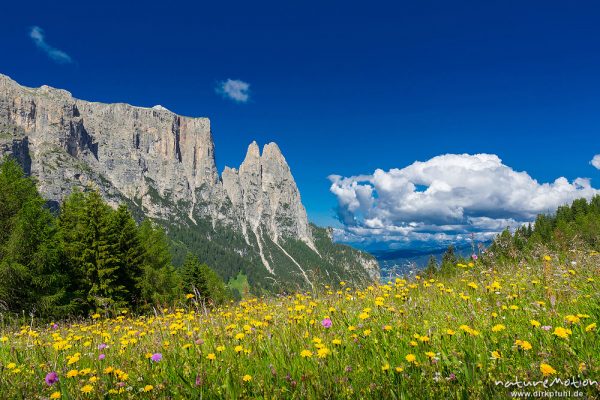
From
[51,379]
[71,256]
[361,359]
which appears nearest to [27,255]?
[71,256]

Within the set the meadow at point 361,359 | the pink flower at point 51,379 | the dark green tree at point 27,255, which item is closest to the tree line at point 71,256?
the dark green tree at point 27,255

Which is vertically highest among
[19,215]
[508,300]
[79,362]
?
[19,215]

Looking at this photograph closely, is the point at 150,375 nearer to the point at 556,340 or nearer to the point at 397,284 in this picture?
the point at 556,340

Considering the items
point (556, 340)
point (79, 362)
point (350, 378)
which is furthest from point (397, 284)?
point (79, 362)

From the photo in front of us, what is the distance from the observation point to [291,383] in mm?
2846

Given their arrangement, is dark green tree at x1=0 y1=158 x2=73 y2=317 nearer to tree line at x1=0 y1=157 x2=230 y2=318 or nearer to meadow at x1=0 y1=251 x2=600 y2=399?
tree line at x1=0 y1=157 x2=230 y2=318

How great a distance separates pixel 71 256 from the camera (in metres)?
25.8

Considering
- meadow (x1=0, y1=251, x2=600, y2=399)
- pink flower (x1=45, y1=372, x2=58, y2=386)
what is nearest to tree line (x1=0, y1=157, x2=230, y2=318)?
meadow (x1=0, y1=251, x2=600, y2=399)

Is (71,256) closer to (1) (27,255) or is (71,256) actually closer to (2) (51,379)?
→ (1) (27,255)

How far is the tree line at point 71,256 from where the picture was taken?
20484 millimetres

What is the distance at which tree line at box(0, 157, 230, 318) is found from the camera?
2048 cm

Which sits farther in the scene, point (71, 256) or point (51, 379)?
point (71, 256)

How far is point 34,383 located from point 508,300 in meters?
6.14

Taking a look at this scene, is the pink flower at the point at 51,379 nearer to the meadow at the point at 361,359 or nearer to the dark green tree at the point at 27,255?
the meadow at the point at 361,359
